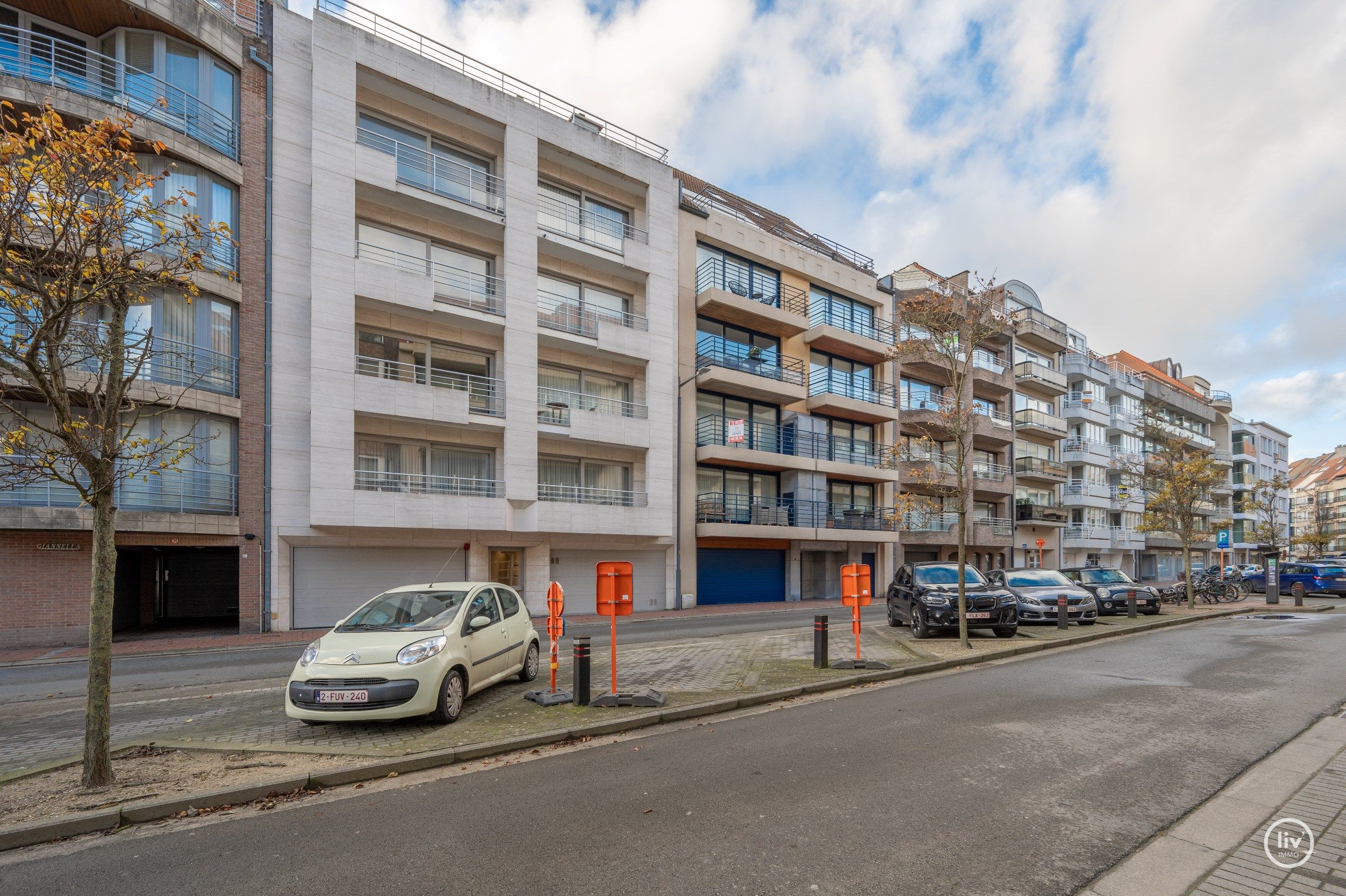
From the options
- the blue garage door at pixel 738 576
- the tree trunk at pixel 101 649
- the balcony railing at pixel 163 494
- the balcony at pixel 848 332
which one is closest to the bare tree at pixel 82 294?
the tree trunk at pixel 101 649

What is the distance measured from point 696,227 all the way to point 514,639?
73.9ft

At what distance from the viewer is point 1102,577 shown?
21.4 meters

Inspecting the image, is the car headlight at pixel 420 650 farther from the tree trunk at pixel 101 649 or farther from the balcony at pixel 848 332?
the balcony at pixel 848 332

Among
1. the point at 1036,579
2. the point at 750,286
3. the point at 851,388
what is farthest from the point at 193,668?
the point at 851,388

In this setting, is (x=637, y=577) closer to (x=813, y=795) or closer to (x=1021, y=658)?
(x=1021, y=658)

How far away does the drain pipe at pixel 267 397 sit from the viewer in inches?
715

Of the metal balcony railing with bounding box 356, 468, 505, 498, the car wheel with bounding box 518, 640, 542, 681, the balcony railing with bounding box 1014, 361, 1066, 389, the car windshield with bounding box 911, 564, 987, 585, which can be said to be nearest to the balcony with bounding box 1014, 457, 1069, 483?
the balcony railing with bounding box 1014, 361, 1066, 389

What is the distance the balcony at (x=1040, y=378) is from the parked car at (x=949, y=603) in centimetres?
3158

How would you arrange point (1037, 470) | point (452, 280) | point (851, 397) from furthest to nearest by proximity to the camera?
point (1037, 470), point (851, 397), point (452, 280)

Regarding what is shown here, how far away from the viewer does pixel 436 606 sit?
835cm

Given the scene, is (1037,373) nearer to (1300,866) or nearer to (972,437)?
(972,437)

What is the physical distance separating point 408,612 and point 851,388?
27639mm

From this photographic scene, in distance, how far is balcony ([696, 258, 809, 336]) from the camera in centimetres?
2788

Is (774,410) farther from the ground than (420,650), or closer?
farther from the ground
